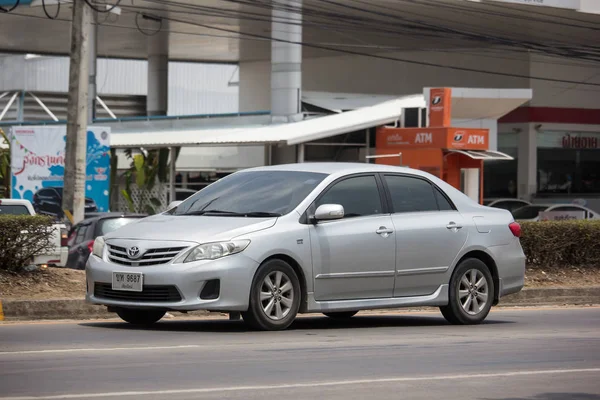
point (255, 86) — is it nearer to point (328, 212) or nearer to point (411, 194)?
point (411, 194)

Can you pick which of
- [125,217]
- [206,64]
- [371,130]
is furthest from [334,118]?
[206,64]

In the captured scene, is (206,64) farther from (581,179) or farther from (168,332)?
(168,332)

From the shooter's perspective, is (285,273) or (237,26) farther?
(237,26)

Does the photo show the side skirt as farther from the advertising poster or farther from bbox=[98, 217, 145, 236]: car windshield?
the advertising poster

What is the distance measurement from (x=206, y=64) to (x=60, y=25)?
58.7 ft

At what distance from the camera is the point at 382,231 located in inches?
466

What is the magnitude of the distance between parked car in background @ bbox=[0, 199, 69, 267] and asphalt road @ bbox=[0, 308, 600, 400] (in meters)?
2.74

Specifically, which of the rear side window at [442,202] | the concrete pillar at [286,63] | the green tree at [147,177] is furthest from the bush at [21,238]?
the green tree at [147,177]

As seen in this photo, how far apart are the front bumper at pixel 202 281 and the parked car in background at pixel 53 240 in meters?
3.56

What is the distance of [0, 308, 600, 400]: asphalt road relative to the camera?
759 cm

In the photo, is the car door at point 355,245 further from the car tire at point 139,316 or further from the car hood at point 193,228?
the car tire at point 139,316

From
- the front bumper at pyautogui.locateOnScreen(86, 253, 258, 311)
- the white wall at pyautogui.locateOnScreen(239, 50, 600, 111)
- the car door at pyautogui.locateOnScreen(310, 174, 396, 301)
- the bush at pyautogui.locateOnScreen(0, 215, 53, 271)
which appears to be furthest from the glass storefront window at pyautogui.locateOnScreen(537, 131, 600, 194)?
the front bumper at pyautogui.locateOnScreen(86, 253, 258, 311)

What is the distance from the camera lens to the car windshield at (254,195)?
37.6 ft

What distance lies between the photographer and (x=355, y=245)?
1162 cm
